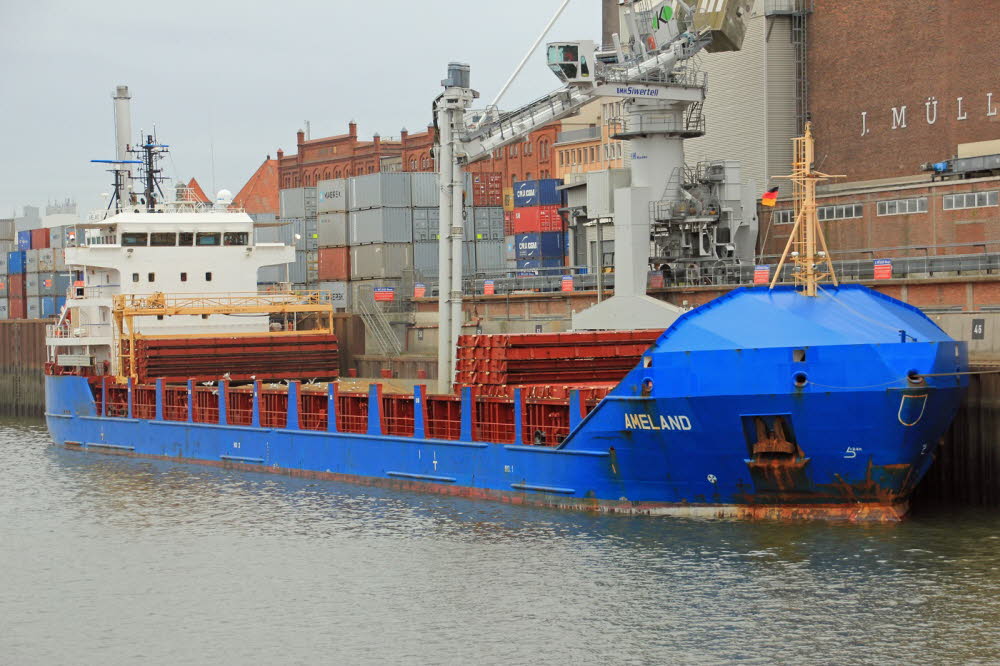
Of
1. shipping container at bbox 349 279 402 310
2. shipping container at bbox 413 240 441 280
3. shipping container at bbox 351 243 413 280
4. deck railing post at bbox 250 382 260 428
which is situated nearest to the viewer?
deck railing post at bbox 250 382 260 428

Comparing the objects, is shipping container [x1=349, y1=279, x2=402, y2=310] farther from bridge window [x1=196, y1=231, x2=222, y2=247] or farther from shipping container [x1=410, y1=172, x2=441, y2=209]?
bridge window [x1=196, y1=231, x2=222, y2=247]

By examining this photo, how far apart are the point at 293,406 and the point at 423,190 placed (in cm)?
2392

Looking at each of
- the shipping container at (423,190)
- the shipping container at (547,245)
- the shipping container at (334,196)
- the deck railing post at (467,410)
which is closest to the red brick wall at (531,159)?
the shipping container at (547,245)

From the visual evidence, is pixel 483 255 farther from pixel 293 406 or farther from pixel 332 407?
pixel 332 407

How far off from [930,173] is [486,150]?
19.7 metres

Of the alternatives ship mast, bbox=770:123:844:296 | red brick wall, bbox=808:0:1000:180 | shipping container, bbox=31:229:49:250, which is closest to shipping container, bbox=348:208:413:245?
red brick wall, bbox=808:0:1000:180

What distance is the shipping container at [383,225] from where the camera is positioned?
56.4 m

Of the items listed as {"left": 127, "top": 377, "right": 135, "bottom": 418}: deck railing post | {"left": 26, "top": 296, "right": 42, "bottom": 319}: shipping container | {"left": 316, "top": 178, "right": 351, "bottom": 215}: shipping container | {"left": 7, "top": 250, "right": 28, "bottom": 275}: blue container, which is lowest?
{"left": 127, "top": 377, "right": 135, "bottom": 418}: deck railing post

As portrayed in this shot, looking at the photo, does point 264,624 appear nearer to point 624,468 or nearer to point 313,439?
point 624,468

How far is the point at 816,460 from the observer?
2394 cm

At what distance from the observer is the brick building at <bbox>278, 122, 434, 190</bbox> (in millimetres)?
94812

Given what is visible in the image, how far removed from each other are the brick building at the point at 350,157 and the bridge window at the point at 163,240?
49471 mm

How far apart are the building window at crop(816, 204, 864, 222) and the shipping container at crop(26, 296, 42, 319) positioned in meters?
40.3

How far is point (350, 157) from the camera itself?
9931 centimetres
